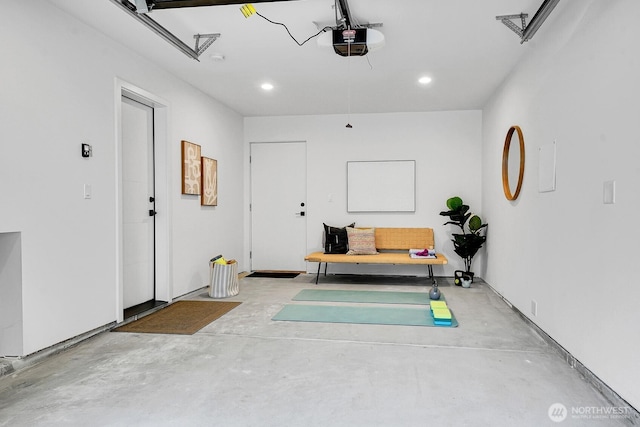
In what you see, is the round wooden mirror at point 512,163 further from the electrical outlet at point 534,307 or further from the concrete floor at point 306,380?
the concrete floor at point 306,380

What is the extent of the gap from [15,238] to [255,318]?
194 cm

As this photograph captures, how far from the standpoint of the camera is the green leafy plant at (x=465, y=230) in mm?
5363

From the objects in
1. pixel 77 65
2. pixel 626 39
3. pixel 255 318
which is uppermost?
pixel 77 65

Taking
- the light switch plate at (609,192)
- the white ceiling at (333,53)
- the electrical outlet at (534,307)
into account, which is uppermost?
the white ceiling at (333,53)

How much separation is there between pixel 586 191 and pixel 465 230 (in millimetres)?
3503

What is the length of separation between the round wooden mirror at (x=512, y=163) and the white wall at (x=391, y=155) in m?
1.50

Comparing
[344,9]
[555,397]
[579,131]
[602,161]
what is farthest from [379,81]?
[555,397]

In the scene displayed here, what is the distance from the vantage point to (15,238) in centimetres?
267

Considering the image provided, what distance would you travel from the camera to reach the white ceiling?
10.0ft

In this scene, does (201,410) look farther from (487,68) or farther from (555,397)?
(487,68)

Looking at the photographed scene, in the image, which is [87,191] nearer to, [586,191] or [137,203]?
[137,203]

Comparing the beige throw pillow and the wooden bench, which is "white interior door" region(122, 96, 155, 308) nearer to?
the wooden bench

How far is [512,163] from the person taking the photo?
4.36 meters

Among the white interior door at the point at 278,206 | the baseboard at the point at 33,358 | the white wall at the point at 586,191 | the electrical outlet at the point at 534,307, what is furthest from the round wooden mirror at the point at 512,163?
the baseboard at the point at 33,358
